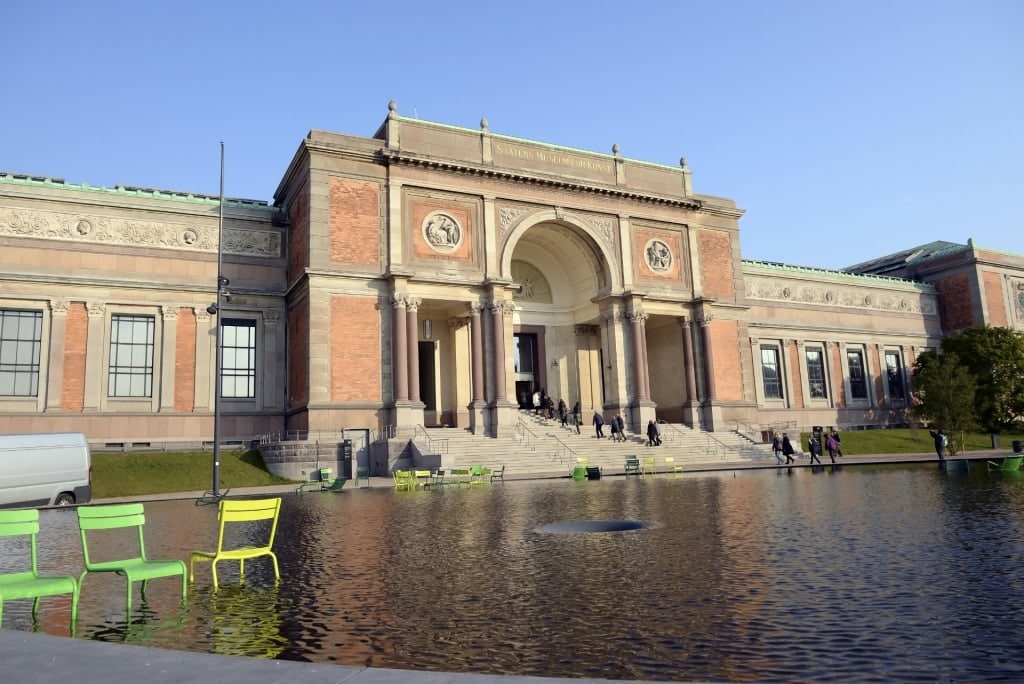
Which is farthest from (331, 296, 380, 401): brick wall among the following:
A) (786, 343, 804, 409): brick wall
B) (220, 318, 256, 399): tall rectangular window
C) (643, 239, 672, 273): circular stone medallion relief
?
(786, 343, 804, 409): brick wall

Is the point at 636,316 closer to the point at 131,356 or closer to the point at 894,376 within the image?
the point at 131,356

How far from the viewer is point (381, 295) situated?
34469 millimetres

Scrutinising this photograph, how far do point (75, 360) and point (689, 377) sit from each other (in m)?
31.2

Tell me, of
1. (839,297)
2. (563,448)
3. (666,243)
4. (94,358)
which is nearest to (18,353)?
(94,358)

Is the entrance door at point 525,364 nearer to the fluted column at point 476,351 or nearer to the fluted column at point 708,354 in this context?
the fluted column at point 476,351

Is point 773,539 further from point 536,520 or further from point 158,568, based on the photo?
point 158,568

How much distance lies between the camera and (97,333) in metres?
33.7

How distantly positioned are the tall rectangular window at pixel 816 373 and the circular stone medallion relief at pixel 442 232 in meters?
30.1

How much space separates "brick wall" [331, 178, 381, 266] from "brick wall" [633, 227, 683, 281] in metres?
15.1

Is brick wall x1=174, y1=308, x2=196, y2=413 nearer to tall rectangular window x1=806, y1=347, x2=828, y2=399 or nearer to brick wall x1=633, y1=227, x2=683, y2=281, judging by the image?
brick wall x1=633, y1=227, x2=683, y2=281

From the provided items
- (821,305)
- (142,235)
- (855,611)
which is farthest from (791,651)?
(821,305)

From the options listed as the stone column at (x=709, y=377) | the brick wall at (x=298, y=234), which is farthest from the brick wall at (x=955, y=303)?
the brick wall at (x=298, y=234)

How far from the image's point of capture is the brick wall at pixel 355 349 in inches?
1302

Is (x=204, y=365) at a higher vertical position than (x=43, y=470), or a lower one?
higher
